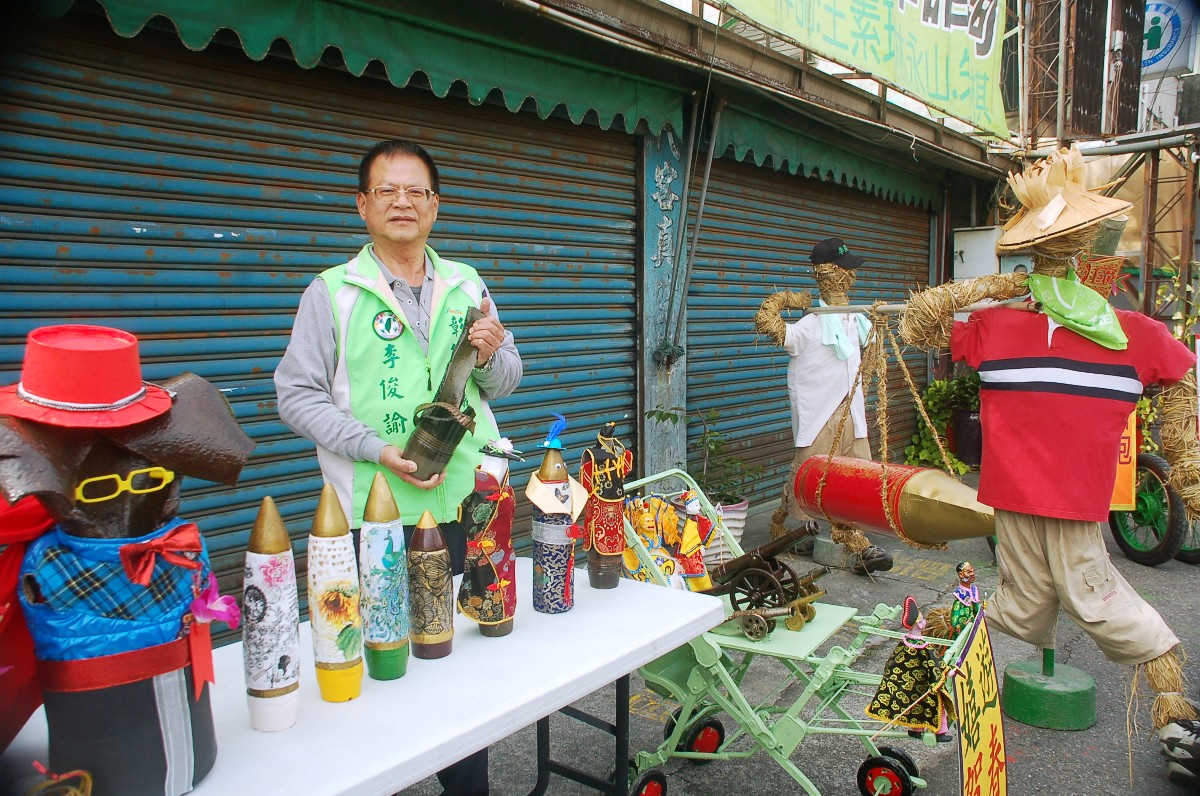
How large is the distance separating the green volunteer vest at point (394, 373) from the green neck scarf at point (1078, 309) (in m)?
2.30

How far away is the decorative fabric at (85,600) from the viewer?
1.18 m

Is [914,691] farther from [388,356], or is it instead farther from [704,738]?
[388,356]

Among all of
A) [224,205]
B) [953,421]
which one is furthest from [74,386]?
[953,421]

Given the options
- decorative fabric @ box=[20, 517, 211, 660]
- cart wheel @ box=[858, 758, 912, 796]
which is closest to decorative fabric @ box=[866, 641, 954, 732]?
cart wheel @ box=[858, 758, 912, 796]

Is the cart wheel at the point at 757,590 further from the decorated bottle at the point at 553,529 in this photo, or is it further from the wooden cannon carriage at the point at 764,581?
the decorated bottle at the point at 553,529

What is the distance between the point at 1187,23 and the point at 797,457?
515 inches

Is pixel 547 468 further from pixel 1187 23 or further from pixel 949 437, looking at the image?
pixel 1187 23

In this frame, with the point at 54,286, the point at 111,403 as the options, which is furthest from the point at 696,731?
the point at 54,286

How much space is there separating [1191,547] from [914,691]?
426cm

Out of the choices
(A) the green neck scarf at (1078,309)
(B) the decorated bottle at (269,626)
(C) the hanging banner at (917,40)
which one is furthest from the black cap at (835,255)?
(B) the decorated bottle at (269,626)

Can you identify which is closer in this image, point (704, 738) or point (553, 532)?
point (553, 532)

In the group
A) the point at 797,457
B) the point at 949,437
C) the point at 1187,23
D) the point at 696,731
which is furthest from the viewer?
the point at 1187,23

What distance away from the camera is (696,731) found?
287cm

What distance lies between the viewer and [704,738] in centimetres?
293
